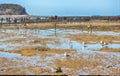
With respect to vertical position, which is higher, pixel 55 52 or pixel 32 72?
pixel 32 72

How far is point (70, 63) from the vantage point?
21.0 meters

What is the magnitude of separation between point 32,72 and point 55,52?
379 inches

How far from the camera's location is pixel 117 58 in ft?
77.5

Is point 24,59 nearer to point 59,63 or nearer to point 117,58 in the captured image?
point 59,63

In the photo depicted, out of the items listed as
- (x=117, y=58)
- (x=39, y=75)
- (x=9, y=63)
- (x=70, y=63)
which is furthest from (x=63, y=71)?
(x=117, y=58)

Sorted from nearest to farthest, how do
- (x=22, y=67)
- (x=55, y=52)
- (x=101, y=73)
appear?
(x=101, y=73) < (x=22, y=67) < (x=55, y=52)

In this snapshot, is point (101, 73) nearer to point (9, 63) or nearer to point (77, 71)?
point (77, 71)

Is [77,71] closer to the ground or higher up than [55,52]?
higher up

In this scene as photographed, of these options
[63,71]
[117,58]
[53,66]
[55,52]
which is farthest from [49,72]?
[55,52]

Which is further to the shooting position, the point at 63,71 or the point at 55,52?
the point at 55,52

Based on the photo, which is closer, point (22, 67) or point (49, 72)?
point (49, 72)

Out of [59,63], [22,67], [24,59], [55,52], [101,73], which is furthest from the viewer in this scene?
[55,52]

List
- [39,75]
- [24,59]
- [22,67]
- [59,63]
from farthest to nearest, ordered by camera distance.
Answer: [24,59] < [59,63] < [22,67] < [39,75]

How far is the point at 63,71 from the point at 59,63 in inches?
125
